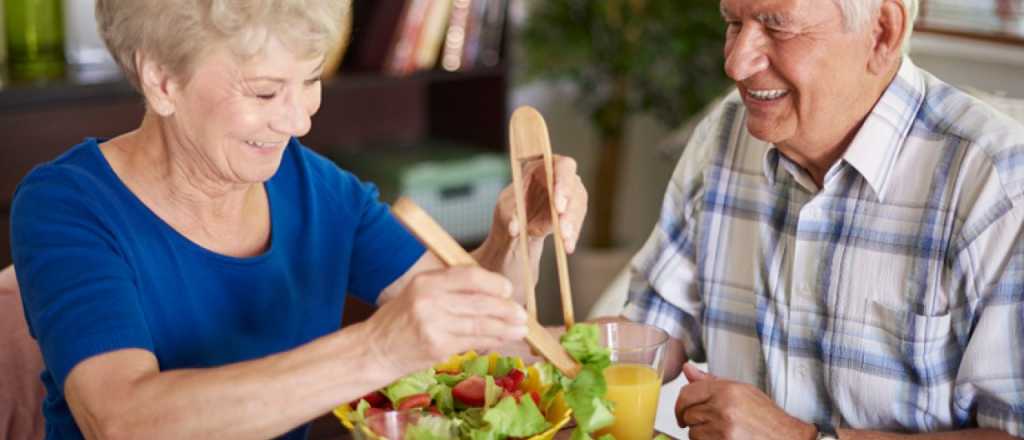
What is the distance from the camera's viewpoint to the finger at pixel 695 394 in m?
1.58

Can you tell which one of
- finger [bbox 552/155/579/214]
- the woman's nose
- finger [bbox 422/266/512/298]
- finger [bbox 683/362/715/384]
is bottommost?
finger [bbox 683/362/715/384]

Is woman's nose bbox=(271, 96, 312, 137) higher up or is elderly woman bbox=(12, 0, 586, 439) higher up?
woman's nose bbox=(271, 96, 312, 137)

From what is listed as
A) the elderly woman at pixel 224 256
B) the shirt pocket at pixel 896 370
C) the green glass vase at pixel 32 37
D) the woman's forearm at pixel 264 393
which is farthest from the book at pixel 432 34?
the woman's forearm at pixel 264 393

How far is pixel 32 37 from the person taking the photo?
10.2ft

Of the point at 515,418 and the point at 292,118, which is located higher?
the point at 292,118

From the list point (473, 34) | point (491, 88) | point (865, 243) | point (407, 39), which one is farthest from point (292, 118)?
point (491, 88)

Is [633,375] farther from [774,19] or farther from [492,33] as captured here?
[492,33]

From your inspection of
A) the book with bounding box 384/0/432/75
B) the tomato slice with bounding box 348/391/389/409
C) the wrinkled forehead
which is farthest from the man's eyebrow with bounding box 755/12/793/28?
the book with bounding box 384/0/432/75

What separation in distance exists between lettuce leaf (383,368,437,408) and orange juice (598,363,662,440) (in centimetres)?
20

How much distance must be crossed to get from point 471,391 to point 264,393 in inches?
9.3

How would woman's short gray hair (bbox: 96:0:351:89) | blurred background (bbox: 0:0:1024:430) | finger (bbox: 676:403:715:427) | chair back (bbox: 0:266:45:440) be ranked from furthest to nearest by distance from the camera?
1. blurred background (bbox: 0:0:1024:430)
2. chair back (bbox: 0:266:45:440)
3. finger (bbox: 676:403:715:427)
4. woman's short gray hair (bbox: 96:0:351:89)

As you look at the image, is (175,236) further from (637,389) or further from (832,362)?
(832,362)

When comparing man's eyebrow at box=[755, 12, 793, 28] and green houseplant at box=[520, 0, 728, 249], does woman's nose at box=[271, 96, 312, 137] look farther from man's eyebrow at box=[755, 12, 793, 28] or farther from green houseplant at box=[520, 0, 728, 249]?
green houseplant at box=[520, 0, 728, 249]

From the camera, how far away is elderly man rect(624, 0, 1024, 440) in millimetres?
1520
